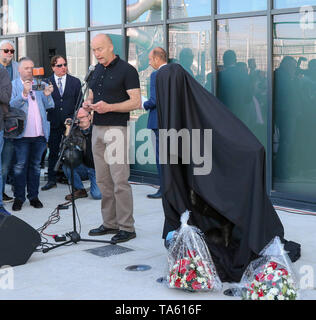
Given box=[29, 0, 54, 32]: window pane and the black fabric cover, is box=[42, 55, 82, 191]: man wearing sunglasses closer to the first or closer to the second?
box=[29, 0, 54, 32]: window pane

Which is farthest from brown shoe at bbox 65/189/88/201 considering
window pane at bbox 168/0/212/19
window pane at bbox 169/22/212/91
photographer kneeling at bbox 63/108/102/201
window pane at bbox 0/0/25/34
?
window pane at bbox 0/0/25/34

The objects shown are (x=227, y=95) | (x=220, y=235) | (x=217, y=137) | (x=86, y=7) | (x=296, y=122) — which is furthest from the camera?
(x=86, y=7)

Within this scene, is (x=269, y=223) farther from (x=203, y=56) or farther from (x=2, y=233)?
(x=203, y=56)

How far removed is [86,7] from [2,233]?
6769mm

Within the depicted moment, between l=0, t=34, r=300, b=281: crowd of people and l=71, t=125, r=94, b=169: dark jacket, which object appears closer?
l=0, t=34, r=300, b=281: crowd of people

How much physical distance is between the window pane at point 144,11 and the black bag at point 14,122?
11.1 feet

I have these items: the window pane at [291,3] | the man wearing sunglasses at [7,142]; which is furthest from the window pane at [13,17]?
the window pane at [291,3]

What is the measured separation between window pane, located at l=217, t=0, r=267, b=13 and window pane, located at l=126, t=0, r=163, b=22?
1330 millimetres

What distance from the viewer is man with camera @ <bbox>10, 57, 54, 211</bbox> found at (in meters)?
7.36

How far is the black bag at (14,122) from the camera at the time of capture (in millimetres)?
6902

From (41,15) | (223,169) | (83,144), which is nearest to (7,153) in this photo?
(83,144)

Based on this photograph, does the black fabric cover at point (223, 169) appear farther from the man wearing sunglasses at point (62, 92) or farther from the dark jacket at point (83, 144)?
the man wearing sunglasses at point (62, 92)

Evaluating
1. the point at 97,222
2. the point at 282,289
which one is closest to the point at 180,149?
the point at 282,289
